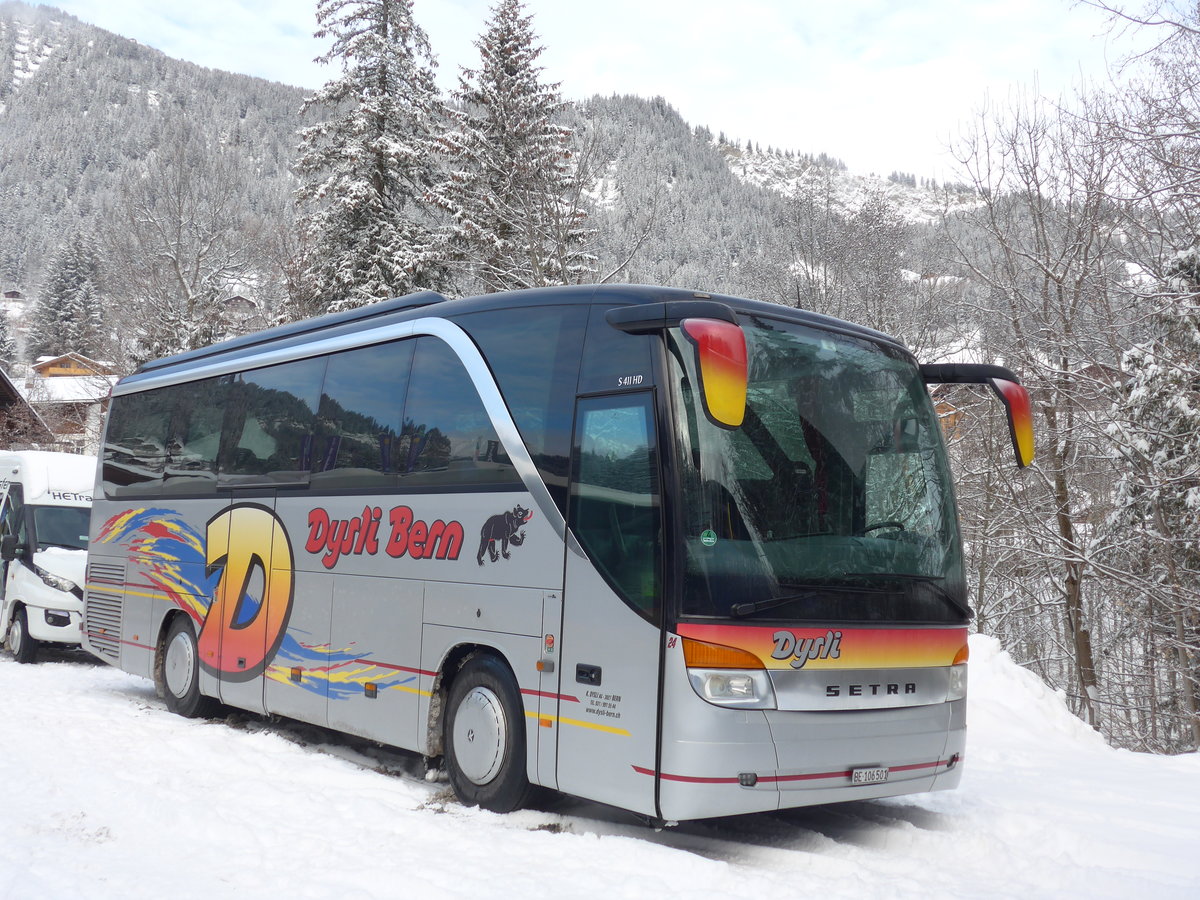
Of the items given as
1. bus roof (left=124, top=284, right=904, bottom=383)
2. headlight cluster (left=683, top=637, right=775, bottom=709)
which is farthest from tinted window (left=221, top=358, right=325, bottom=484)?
A: headlight cluster (left=683, top=637, right=775, bottom=709)

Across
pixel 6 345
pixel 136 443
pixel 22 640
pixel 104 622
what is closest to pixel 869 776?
pixel 136 443

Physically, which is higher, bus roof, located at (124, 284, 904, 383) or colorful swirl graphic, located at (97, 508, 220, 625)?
bus roof, located at (124, 284, 904, 383)

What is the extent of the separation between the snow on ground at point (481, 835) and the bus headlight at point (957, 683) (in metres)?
0.79

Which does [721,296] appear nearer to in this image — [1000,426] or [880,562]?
[880,562]

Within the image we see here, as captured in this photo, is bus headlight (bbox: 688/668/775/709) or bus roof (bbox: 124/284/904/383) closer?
bus headlight (bbox: 688/668/775/709)

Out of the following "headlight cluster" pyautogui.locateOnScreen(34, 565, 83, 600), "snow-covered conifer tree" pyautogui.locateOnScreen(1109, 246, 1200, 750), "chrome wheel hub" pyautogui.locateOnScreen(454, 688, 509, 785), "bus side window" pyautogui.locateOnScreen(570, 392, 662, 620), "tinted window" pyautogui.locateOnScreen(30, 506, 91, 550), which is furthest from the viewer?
"snow-covered conifer tree" pyautogui.locateOnScreen(1109, 246, 1200, 750)

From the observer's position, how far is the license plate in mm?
6152

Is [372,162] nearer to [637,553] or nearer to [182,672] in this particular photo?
[182,672]

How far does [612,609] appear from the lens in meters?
6.18

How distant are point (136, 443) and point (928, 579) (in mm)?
10036

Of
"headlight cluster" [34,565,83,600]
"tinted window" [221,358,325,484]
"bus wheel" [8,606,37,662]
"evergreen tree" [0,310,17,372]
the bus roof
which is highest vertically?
"evergreen tree" [0,310,17,372]

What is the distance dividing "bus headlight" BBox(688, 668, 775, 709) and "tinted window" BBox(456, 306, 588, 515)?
1448 mm

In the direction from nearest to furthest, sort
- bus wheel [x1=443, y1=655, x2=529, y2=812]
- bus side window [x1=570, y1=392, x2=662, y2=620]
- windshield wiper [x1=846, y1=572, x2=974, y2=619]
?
bus side window [x1=570, y1=392, x2=662, y2=620], windshield wiper [x1=846, y1=572, x2=974, y2=619], bus wheel [x1=443, y1=655, x2=529, y2=812]

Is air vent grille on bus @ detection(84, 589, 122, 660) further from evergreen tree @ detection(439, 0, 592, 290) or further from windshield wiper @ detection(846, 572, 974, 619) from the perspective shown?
evergreen tree @ detection(439, 0, 592, 290)
